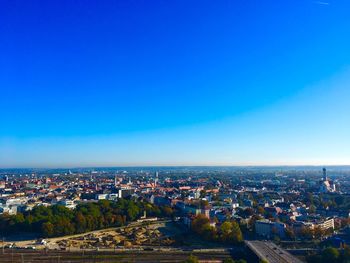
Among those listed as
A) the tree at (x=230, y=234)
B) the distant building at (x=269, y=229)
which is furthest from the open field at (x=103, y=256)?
the distant building at (x=269, y=229)

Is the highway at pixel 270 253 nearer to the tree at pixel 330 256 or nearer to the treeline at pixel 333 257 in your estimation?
the treeline at pixel 333 257

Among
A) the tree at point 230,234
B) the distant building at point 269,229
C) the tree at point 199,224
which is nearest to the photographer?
the tree at point 230,234

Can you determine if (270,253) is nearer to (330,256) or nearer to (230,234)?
(330,256)

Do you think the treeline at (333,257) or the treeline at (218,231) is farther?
the treeline at (218,231)

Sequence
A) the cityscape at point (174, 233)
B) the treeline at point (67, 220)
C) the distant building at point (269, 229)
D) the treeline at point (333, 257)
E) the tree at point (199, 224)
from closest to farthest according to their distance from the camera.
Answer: the treeline at point (333, 257) → the cityscape at point (174, 233) → the tree at point (199, 224) → the distant building at point (269, 229) → the treeline at point (67, 220)

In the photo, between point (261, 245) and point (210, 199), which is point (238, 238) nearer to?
point (261, 245)

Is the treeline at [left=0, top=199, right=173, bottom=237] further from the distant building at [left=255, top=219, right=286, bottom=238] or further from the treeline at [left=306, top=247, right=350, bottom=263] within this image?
the treeline at [left=306, top=247, right=350, bottom=263]

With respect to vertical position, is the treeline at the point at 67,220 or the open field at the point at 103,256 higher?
the treeline at the point at 67,220
